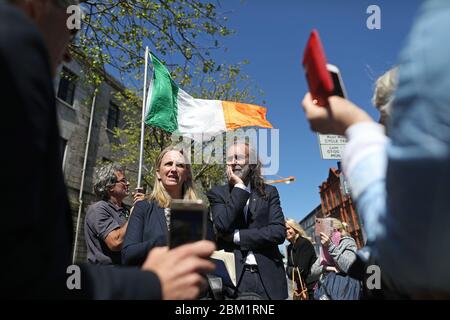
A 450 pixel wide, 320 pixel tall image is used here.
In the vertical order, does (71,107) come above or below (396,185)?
above

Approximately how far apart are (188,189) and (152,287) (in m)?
2.21

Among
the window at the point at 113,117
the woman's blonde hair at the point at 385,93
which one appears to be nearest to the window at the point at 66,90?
the window at the point at 113,117

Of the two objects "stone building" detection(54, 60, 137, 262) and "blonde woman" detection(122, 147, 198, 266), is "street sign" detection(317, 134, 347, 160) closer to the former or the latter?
"blonde woman" detection(122, 147, 198, 266)

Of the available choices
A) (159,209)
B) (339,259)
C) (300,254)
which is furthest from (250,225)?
(300,254)

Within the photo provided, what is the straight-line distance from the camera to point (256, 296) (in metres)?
2.39

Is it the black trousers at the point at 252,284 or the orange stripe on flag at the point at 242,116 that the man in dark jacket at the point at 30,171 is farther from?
the orange stripe on flag at the point at 242,116

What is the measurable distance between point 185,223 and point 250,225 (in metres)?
1.84

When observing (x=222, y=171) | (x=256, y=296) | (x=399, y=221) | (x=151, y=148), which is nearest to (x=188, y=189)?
(x=256, y=296)

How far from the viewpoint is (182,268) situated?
100 cm

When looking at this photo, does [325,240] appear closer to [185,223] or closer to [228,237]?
[228,237]

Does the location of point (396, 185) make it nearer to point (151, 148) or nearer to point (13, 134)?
point (13, 134)

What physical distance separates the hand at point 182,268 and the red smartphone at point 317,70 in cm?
63

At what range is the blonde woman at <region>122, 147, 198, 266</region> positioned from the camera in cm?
223

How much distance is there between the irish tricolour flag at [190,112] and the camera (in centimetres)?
614
